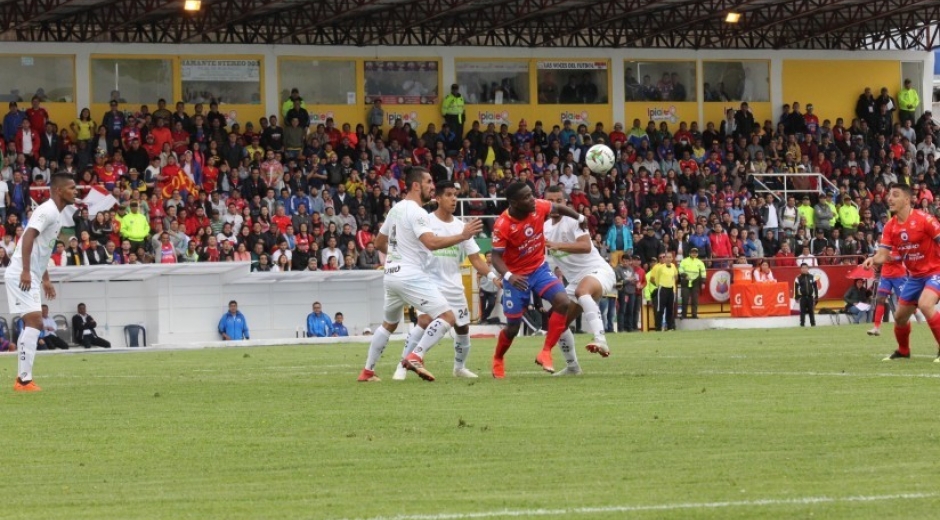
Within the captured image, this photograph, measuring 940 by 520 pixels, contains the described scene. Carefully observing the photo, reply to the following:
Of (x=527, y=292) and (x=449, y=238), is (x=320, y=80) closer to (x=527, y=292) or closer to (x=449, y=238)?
(x=527, y=292)

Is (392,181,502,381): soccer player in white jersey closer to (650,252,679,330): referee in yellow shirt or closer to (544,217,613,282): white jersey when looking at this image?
(544,217,613,282): white jersey

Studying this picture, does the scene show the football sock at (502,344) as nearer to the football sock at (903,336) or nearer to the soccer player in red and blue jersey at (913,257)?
the soccer player in red and blue jersey at (913,257)

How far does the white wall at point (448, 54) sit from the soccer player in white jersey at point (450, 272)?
31.8 metres

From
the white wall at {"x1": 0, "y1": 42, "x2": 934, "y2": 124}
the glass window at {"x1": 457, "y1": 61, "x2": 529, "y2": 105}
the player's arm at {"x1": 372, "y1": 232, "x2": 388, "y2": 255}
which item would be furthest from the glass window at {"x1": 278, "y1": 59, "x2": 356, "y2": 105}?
the player's arm at {"x1": 372, "y1": 232, "x2": 388, "y2": 255}

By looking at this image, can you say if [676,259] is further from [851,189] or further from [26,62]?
[26,62]

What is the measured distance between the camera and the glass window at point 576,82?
52.7 m

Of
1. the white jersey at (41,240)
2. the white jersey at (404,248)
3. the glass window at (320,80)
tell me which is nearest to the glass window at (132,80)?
the glass window at (320,80)

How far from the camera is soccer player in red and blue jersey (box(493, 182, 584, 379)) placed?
52.5 ft

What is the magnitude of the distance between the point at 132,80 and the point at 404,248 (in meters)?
32.6

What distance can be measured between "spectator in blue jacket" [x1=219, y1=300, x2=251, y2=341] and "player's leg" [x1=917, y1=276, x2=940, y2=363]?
20.1 meters

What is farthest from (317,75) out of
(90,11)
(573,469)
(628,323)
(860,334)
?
(573,469)

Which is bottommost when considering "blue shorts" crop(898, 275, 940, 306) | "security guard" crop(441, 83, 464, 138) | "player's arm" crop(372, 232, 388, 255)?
"blue shorts" crop(898, 275, 940, 306)

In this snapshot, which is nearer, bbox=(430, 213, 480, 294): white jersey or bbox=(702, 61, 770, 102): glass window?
bbox=(430, 213, 480, 294): white jersey

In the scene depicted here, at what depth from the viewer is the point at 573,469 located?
923 centimetres
